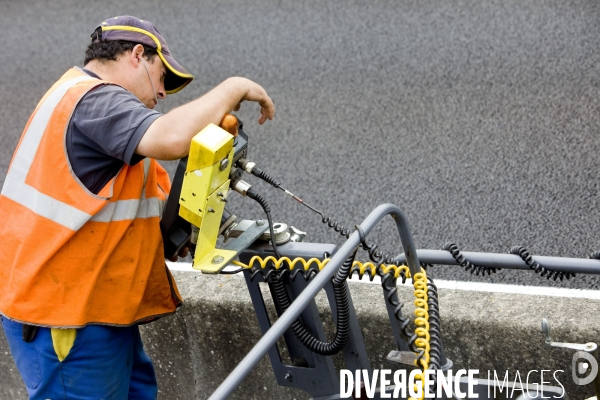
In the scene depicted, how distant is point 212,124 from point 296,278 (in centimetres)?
59

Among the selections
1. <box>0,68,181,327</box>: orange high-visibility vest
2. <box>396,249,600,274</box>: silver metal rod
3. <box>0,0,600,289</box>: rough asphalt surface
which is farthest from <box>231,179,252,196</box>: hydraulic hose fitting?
<box>0,0,600,289</box>: rough asphalt surface

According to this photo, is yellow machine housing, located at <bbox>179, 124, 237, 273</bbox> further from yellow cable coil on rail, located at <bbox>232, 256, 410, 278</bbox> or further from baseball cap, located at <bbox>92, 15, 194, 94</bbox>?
baseball cap, located at <bbox>92, 15, 194, 94</bbox>

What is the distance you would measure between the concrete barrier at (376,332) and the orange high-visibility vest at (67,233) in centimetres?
58

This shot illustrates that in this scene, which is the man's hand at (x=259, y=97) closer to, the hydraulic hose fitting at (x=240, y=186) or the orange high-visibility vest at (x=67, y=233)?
the hydraulic hose fitting at (x=240, y=186)

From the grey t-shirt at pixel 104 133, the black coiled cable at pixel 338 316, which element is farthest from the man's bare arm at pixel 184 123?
the black coiled cable at pixel 338 316

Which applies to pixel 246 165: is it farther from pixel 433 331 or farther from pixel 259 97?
pixel 433 331

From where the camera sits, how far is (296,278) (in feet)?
8.09

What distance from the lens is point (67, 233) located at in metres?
2.44

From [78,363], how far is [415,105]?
3.43 m

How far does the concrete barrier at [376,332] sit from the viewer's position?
2.76 meters

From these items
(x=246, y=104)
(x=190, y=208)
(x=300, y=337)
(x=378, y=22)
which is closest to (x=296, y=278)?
(x=300, y=337)

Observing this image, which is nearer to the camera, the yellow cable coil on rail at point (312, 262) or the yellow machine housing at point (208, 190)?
the yellow machine housing at point (208, 190)

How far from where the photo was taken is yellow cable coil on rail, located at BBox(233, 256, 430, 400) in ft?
6.91

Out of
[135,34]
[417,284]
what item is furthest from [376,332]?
[135,34]
